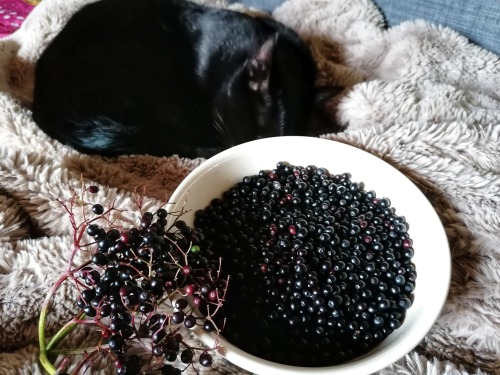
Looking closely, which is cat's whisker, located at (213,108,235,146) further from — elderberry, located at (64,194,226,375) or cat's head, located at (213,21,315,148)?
elderberry, located at (64,194,226,375)

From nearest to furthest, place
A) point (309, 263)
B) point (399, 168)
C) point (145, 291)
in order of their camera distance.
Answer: point (145, 291) < point (309, 263) < point (399, 168)

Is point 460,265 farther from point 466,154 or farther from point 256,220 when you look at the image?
point 256,220

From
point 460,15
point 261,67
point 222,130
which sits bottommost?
point 222,130

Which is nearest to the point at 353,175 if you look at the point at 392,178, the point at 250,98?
the point at 392,178

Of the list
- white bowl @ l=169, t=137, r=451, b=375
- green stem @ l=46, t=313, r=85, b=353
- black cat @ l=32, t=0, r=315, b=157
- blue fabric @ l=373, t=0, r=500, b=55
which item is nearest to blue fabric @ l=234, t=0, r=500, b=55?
blue fabric @ l=373, t=0, r=500, b=55

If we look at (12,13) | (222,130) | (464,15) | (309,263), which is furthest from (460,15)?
(12,13)

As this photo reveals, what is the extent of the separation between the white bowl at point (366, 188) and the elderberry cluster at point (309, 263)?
0.01 metres

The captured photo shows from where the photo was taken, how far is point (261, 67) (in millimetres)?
909

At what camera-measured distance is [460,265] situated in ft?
2.29

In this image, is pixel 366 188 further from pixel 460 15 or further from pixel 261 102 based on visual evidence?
pixel 460 15

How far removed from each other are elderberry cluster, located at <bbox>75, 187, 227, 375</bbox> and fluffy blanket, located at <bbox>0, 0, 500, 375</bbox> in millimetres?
148

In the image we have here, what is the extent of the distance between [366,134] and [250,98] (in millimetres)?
287

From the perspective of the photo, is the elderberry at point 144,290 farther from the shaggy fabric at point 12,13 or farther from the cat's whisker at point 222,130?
the shaggy fabric at point 12,13

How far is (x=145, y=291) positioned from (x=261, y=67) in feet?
1.86
